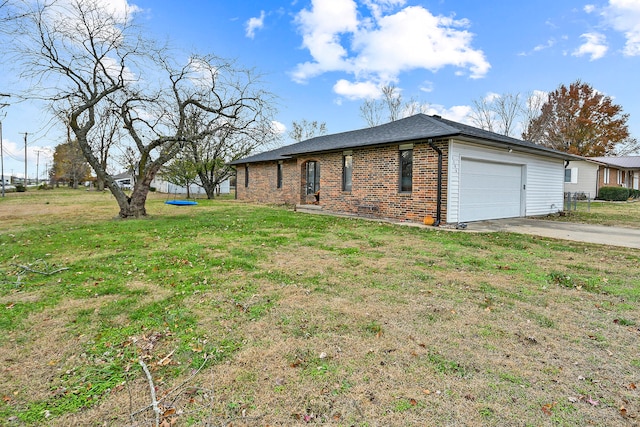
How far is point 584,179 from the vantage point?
23781 millimetres

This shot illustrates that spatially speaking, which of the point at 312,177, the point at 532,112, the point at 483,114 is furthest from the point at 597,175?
the point at 312,177

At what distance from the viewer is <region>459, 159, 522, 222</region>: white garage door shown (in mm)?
10352

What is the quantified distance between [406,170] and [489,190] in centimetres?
291

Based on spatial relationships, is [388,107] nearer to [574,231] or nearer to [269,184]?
[269,184]

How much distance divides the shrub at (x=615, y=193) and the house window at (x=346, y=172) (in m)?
20.4

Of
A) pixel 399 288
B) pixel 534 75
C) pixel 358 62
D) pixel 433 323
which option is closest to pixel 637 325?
pixel 433 323

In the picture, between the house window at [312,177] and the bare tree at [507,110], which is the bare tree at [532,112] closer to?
the bare tree at [507,110]

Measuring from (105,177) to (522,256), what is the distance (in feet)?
38.4

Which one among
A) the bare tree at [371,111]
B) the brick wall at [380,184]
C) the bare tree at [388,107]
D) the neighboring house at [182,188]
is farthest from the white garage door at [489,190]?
the neighboring house at [182,188]

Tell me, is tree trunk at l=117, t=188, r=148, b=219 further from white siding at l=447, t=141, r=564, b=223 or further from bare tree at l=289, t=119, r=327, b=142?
bare tree at l=289, t=119, r=327, b=142

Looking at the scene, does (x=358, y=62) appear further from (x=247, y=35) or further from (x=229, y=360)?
(x=229, y=360)

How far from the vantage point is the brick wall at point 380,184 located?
33.2ft

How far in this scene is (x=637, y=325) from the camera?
3.15 metres

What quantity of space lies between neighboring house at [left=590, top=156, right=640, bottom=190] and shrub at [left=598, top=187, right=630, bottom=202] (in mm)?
2294
